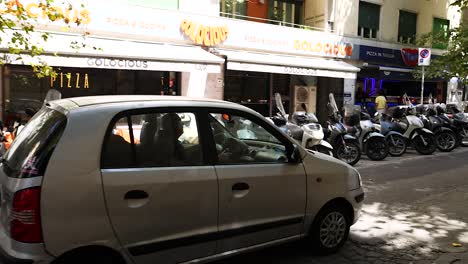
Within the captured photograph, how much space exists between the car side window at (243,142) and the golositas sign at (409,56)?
54.7 ft

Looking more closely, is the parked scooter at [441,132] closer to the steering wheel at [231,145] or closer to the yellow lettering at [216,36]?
the yellow lettering at [216,36]

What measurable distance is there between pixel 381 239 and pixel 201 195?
2.50 meters

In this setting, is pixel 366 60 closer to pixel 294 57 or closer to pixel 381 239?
pixel 294 57

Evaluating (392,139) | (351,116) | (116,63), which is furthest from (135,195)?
(392,139)

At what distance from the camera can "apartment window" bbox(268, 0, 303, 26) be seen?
16438 millimetres

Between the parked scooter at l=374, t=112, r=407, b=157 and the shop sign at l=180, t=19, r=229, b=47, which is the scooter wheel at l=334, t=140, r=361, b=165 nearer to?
the parked scooter at l=374, t=112, r=407, b=157

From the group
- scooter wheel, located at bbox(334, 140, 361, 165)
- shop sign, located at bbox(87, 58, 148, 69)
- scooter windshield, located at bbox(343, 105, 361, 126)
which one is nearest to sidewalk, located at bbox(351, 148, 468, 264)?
scooter wheel, located at bbox(334, 140, 361, 165)

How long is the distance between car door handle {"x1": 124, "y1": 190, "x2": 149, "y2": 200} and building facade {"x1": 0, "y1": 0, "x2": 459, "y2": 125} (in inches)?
187

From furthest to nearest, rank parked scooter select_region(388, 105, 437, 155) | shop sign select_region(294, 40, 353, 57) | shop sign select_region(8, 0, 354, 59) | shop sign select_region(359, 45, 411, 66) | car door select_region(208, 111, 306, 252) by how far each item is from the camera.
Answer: shop sign select_region(359, 45, 411, 66), shop sign select_region(294, 40, 353, 57), shop sign select_region(8, 0, 354, 59), parked scooter select_region(388, 105, 437, 155), car door select_region(208, 111, 306, 252)

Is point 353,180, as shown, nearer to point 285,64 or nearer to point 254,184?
point 254,184

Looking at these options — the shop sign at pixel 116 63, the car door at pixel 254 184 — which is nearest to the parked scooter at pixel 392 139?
the shop sign at pixel 116 63

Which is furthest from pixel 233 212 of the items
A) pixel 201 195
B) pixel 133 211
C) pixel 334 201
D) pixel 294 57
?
pixel 294 57

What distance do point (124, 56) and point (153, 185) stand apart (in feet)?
25.3

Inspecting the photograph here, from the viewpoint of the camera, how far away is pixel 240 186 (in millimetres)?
3664
